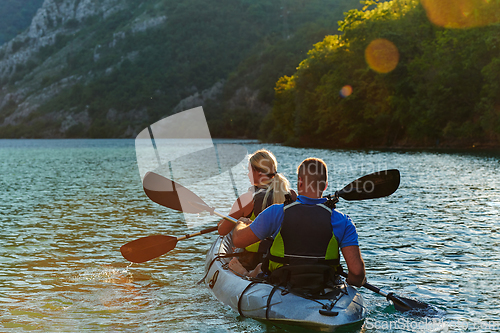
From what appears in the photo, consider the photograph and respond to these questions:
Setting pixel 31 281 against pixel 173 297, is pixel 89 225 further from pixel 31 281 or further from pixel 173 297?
pixel 173 297

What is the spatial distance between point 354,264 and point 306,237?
611 millimetres

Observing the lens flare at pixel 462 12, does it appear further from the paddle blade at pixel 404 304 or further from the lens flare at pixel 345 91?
the paddle blade at pixel 404 304

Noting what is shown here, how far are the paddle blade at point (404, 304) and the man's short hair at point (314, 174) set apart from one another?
201cm

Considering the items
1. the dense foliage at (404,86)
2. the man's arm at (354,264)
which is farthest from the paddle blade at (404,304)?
the dense foliage at (404,86)

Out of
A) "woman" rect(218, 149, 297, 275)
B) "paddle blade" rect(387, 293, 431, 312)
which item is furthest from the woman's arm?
"paddle blade" rect(387, 293, 431, 312)

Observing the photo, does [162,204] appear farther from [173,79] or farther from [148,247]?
[173,79]

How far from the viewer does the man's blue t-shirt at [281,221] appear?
538 cm

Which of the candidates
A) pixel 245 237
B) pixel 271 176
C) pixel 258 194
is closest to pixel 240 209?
pixel 258 194

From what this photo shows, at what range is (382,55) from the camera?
55875mm

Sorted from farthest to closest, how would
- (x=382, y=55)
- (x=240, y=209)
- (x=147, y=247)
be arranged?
(x=382, y=55) → (x=147, y=247) → (x=240, y=209)

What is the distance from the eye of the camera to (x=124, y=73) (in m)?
194

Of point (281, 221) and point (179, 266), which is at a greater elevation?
point (281, 221)

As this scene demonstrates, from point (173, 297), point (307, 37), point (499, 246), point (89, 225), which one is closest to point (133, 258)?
point (173, 297)

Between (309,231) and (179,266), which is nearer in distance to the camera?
(309,231)
